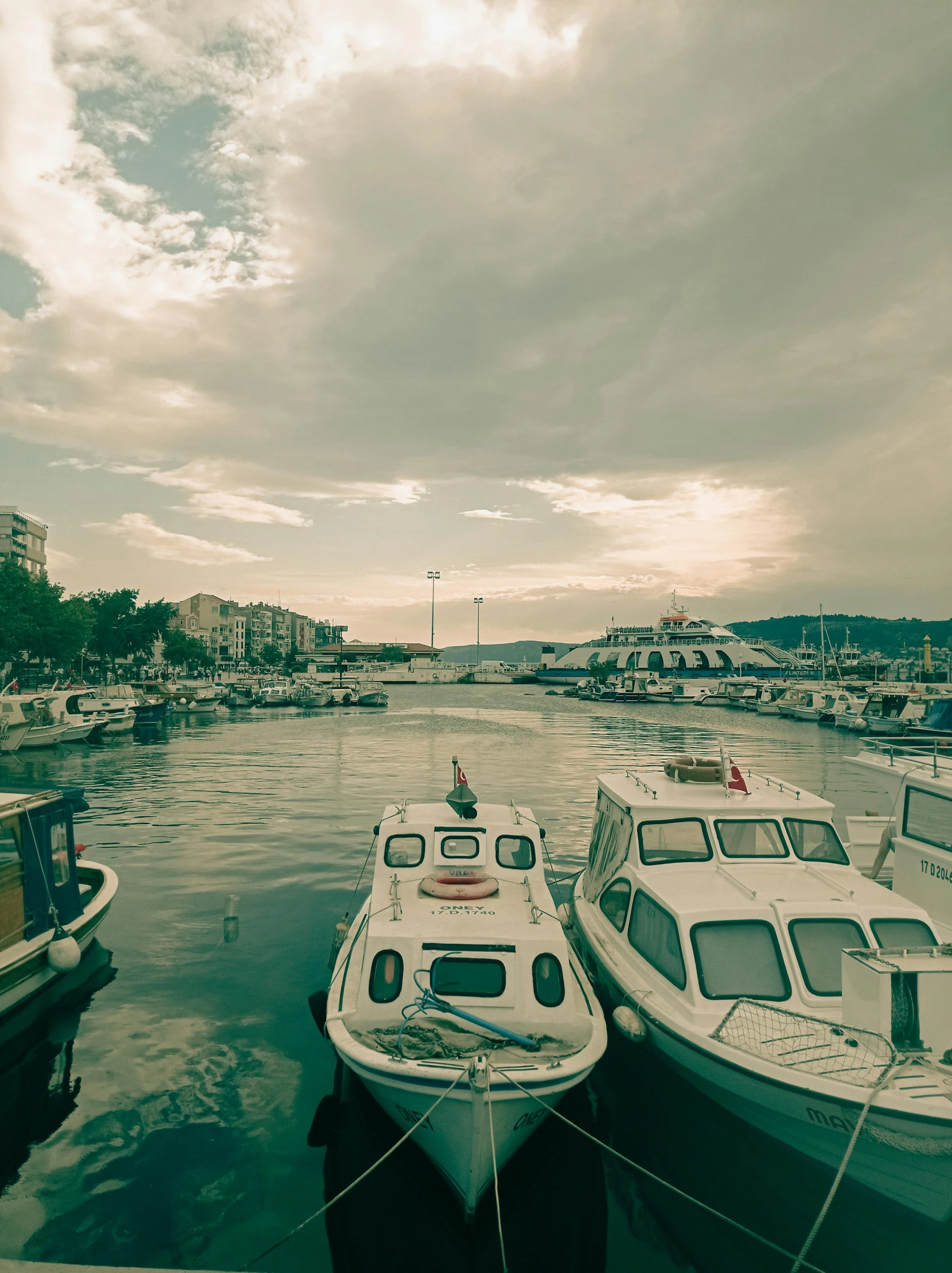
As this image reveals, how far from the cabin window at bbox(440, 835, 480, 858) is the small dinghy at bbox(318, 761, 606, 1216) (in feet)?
0.07

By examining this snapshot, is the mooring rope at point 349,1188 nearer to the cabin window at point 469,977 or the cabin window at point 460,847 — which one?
the cabin window at point 469,977

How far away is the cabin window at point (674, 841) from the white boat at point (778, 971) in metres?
0.03

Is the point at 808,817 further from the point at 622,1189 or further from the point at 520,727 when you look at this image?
the point at 520,727

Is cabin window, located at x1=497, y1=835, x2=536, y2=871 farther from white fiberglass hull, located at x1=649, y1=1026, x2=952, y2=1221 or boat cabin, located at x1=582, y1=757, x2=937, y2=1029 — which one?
white fiberglass hull, located at x1=649, y1=1026, x2=952, y2=1221

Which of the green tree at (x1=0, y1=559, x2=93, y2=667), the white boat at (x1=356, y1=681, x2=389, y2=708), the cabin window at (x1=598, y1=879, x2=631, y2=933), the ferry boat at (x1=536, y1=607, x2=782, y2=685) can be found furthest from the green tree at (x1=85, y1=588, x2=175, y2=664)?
the cabin window at (x1=598, y1=879, x2=631, y2=933)

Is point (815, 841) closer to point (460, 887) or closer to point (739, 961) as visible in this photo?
point (739, 961)

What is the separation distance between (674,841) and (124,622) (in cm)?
11433

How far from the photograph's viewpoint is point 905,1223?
25.5 feet

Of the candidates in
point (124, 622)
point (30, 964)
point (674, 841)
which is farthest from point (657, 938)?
point (124, 622)

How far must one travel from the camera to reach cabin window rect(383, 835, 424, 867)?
12562 millimetres

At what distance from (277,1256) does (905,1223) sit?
21.4ft

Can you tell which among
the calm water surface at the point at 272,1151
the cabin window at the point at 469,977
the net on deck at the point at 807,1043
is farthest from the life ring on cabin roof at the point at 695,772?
the cabin window at the point at 469,977

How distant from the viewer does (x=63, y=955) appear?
12094 mm

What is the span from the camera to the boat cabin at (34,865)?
12203 mm
